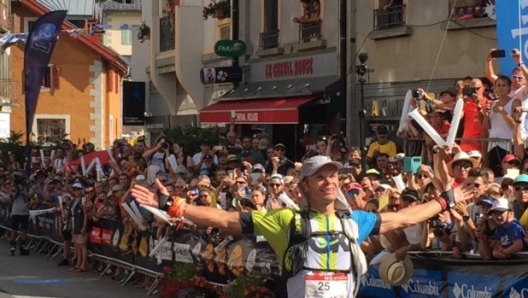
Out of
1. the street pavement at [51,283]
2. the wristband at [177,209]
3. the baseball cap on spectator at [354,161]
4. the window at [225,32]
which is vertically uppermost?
the window at [225,32]

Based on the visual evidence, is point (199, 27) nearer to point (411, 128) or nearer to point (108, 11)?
point (411, 128)

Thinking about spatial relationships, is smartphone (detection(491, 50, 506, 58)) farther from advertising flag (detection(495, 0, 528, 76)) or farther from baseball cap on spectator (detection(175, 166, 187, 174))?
baseball cap on spectator (detection(175, 166, 187, 174))

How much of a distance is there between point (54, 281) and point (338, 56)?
8960mm

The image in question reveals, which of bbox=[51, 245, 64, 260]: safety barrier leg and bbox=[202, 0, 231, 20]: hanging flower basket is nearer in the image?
bbox=[51, 245, 64, 260]: safety barrier leg

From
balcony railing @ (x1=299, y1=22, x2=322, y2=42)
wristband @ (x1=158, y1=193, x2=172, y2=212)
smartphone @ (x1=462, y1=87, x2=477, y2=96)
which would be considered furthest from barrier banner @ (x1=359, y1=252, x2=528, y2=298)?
balcony railing @ (x1=299, y1=22, x2=322, y2=42)

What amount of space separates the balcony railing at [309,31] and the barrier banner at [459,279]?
15880 mm

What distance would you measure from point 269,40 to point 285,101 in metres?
3.05

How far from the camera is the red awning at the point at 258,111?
1013 inches

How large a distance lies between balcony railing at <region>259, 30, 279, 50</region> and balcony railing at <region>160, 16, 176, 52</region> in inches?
269

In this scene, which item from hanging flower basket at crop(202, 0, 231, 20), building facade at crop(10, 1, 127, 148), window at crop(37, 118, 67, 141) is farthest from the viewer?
window at crop(37, 118, 67, 141)

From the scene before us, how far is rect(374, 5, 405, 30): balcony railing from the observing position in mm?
22703

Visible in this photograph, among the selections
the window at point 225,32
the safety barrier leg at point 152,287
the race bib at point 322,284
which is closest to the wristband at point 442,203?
the race bib at point 322,284

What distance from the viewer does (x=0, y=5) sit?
4650 centimetres

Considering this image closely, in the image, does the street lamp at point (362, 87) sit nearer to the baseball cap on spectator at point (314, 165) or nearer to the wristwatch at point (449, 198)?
the wristwatch at point (449, 198)
